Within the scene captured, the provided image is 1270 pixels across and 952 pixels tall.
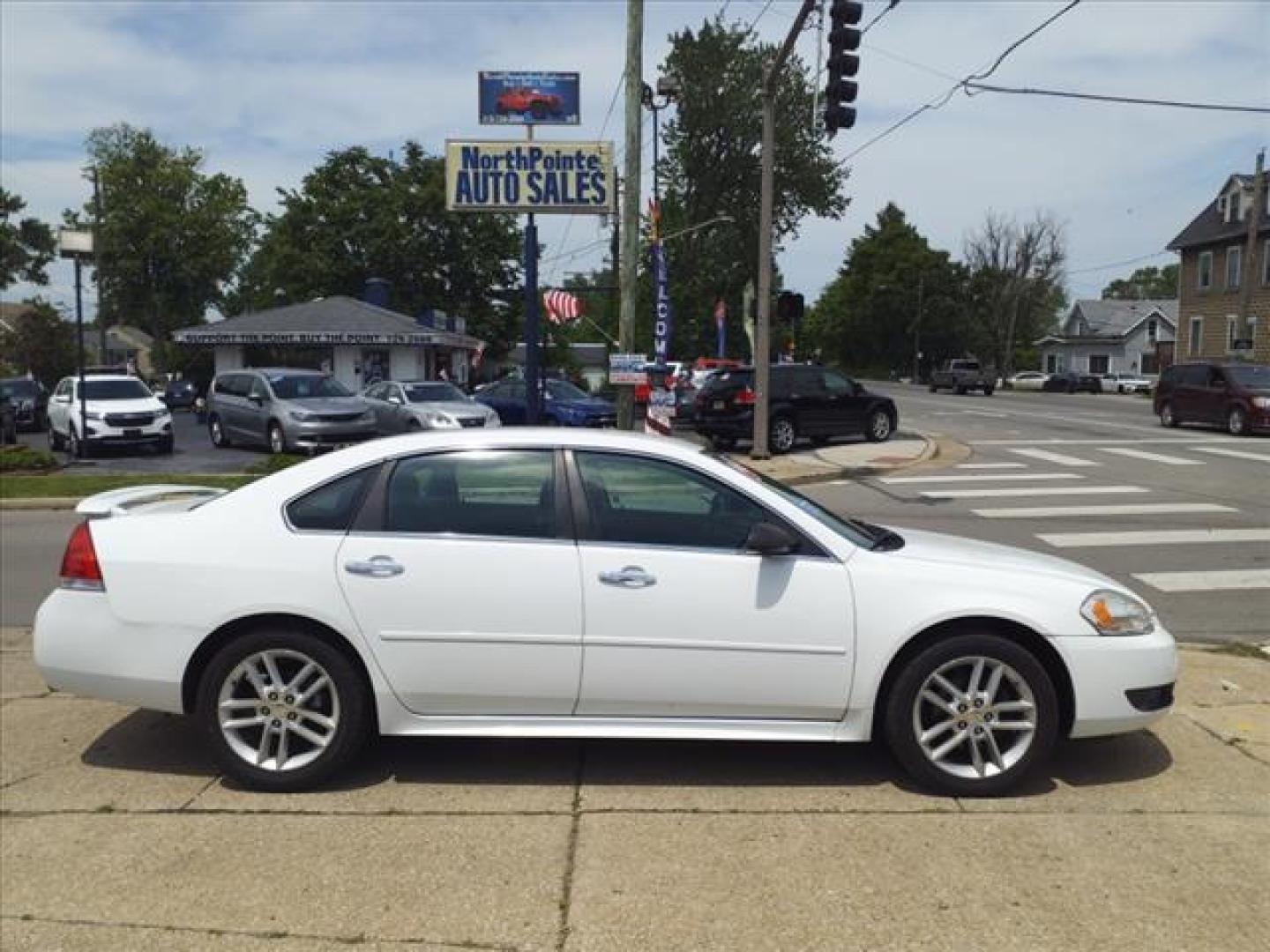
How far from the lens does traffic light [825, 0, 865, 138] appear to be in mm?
12797

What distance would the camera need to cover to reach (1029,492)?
14453 mm

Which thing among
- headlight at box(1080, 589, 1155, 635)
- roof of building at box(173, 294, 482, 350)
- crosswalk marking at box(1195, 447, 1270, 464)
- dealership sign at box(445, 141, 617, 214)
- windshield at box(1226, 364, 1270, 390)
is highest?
dealership sign at box(445, 141, 617, 214)

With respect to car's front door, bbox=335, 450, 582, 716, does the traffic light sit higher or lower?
higher

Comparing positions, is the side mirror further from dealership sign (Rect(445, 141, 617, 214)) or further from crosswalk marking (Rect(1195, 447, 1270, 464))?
crosswalk marking (Rect(1195, 447, 1270, 464))

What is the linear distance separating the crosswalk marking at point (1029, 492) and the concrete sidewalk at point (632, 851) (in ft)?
31.6

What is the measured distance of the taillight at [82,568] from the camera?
14.0 feet

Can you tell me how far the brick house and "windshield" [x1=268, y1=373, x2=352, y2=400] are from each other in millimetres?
36255

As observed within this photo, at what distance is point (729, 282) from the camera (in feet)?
221

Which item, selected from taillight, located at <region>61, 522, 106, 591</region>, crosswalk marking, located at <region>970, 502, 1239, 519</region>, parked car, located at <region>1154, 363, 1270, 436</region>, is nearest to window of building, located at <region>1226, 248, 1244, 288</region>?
parked car, located at <region>1154, 363, 1270, 436</region>

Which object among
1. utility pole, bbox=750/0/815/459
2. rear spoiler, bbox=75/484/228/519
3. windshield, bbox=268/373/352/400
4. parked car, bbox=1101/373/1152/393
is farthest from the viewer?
parked car, bbox=1101/373/1152/393

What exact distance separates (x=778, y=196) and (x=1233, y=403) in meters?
Answer: 41.7

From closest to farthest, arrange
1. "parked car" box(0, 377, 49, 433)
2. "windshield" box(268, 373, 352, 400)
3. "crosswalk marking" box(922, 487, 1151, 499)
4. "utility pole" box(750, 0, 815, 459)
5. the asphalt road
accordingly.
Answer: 1. the asphalt road
2. "crosswalk marking" box(922, 487, 1151, 499)
3. "utility pole" box(750, 0, 815, 459)
4. "windshield" box(268, 373, 352, 400)
5. "parked car" box(0, 377, 49, 433)

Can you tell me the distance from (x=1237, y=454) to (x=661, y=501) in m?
18.0

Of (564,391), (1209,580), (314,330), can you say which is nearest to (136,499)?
(1209,580)
